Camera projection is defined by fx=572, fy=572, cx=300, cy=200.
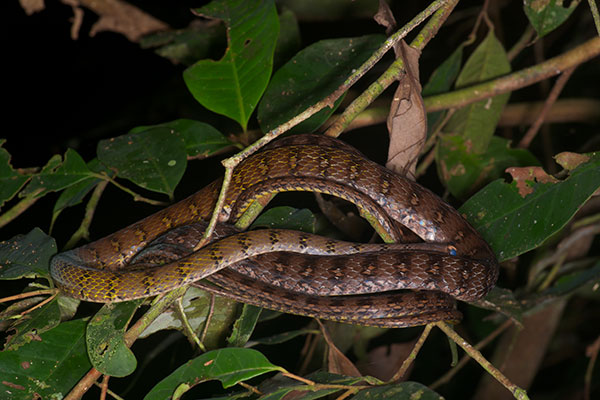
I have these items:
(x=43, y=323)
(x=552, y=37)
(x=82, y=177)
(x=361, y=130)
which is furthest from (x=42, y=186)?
(x=552, y=37)

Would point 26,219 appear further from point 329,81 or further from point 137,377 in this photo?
point 329,81

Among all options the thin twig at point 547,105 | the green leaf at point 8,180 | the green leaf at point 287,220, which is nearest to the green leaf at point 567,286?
the thin twig at point 547,105

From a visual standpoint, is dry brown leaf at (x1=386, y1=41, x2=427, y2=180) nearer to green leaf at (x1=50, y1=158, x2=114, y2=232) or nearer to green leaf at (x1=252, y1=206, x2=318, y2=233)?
green leaf at (x1=252, y1=206, x2=318, y2=233)

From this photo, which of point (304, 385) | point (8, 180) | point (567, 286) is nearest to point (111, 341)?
point (304, 385)

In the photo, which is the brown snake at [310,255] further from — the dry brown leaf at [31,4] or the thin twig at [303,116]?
the dry brown leaf at [31,4]

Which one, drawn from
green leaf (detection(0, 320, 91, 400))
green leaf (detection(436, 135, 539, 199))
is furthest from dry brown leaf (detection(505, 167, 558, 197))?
green leaf (detection(0, 320, 91, 400))

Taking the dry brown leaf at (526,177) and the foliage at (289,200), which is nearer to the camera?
the foliage at (289,200)

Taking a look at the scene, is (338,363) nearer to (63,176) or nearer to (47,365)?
(47,365)
